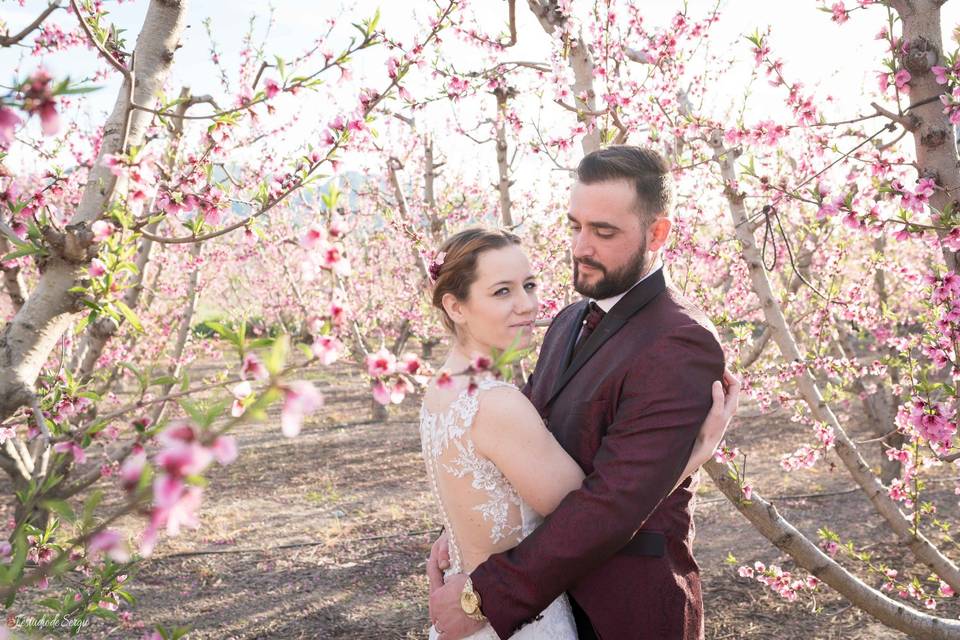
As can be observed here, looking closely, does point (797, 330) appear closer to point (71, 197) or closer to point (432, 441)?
point (432, 441)

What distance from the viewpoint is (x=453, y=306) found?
2.53m

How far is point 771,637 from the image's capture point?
14.8ft

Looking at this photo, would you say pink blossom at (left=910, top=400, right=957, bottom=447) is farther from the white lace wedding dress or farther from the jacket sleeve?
the white lace wedding dress

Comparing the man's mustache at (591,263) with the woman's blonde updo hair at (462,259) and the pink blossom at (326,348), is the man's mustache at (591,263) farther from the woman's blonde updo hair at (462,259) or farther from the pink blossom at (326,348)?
the pink blossom at (326,348)

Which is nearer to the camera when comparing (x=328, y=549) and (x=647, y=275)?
(x=647, y=275)

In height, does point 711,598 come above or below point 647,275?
below

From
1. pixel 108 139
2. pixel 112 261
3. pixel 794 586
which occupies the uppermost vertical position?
pixel 108 139

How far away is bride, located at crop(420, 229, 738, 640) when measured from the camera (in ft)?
6.95

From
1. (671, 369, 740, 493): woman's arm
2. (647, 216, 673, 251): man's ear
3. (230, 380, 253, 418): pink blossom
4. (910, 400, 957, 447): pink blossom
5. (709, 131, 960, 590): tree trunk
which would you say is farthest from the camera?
(709, 131, 960, 590): tree trunk

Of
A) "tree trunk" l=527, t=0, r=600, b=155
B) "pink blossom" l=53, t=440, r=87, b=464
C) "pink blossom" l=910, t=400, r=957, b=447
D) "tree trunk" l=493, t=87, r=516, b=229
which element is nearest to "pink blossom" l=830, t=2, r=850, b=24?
"tree trunk" l=527, t=0, r=600, b=155

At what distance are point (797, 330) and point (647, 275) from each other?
6153 mm

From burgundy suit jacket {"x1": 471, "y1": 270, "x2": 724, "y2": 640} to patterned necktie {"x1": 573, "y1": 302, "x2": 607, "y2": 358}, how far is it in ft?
0.29

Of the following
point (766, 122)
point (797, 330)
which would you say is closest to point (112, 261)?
point (766, 122)

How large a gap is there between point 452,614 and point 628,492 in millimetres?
728
